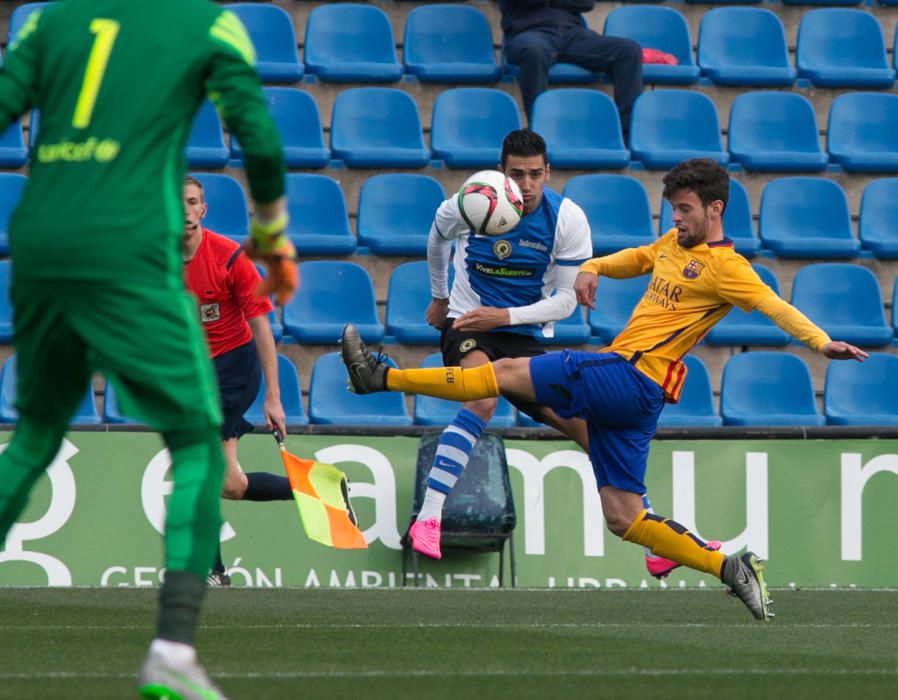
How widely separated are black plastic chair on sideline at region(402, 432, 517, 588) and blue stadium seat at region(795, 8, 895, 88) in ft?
16.2

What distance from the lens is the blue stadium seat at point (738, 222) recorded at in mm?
11023

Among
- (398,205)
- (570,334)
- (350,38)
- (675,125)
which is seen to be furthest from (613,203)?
(350,38)

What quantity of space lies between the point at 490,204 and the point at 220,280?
4.40ft

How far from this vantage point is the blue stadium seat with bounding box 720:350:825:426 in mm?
10234

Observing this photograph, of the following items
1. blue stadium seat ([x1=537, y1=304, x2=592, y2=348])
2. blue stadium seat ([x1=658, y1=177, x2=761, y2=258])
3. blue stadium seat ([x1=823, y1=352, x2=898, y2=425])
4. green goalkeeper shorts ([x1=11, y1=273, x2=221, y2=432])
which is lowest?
green goalkeeper shorts ([x1=11, y1=273, x2=221, y2=432])

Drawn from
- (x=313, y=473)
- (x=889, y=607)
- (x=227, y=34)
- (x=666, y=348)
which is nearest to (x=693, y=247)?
(x=666, y=348)

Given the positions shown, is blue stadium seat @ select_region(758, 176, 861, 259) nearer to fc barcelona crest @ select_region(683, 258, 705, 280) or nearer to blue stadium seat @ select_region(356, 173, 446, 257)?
blue stadium seat @ select_region(356, 173, 446, 257)

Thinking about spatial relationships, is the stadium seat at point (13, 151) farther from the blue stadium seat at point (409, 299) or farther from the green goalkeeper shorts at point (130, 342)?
the green goalkeeper shorts at point (130, 342)

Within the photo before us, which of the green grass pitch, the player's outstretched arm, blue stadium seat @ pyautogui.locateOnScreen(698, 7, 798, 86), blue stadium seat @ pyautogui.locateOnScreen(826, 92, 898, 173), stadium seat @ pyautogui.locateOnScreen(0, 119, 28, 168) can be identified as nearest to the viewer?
the green grass pitch

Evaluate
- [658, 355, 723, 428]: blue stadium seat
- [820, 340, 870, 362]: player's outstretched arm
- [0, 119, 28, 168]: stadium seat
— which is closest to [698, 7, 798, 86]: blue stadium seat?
[658, 355, 723, 428]: blue stadium seat

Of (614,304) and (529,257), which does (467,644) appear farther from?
(614,304)

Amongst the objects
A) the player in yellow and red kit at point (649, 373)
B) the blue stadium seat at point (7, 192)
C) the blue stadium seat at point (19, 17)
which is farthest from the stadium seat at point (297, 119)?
the player in yellow and red kit at point (649, 373)

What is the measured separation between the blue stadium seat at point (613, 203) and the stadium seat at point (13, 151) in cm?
355

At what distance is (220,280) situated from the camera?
7832 millimetres
